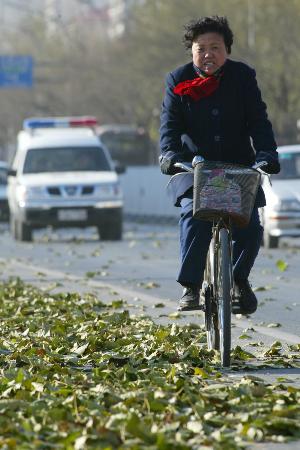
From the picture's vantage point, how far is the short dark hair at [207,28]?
8.63 m

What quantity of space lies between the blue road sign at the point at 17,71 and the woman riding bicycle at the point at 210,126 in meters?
63.7

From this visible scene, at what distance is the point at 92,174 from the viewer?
2809cm

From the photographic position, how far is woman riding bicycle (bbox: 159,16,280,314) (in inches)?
341

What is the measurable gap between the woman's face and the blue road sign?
6380cm

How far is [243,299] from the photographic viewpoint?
8672 mm

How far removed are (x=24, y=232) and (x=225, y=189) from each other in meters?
20.2

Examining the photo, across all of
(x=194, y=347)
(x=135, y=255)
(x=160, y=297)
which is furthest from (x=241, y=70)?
(x=135, y=255)

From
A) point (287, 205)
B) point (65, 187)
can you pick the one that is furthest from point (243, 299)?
point (65, 187)

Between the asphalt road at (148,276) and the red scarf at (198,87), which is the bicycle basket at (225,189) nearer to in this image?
the red scarf at (198,87)

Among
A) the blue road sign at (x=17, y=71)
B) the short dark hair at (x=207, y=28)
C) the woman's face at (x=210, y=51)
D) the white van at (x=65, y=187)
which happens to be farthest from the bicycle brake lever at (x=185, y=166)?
the blue road sign at (x=17, y=71)

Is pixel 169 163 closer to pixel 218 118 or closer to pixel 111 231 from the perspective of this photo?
pixel 218 118

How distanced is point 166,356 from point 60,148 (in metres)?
20.2

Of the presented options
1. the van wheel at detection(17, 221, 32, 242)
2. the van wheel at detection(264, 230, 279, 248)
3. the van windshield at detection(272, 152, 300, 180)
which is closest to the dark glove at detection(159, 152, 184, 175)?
the van wheel at detection(264, 230, 279, 248)

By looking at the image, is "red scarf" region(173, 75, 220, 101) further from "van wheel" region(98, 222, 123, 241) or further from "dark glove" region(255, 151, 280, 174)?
"van wheel" region(98, 222, 123, 241)
